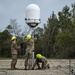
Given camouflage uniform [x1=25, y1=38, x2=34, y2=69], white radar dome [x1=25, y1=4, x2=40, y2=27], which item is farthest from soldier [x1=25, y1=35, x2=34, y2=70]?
white radar dome [x1=25, y1=4, x2=40, y2=27]

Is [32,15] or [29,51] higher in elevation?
[32,15]

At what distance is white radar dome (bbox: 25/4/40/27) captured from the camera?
17.0 m

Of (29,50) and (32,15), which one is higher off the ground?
(32,15)

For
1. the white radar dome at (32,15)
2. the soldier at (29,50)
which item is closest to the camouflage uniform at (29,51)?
the soldier at (29,50)

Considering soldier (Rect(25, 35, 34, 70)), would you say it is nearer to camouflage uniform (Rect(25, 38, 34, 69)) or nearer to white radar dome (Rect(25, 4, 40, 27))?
camouflage uniform (Rect(25, 38, 34, 69))

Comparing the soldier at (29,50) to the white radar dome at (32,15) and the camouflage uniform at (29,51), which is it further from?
the white radar dome at (32,15)

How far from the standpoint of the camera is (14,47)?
54.5ft

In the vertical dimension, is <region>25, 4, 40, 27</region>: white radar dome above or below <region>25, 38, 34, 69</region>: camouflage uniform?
above

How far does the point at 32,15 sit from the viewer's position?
17016 mm

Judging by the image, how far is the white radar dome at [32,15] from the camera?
17.0 meters

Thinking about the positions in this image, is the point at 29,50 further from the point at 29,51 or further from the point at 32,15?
the point at 32,15

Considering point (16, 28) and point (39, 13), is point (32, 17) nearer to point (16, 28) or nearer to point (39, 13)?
point (39, 13)

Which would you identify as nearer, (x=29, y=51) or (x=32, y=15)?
(x=29, y=51)

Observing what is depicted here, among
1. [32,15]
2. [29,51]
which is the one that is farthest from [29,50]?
[32,15]
